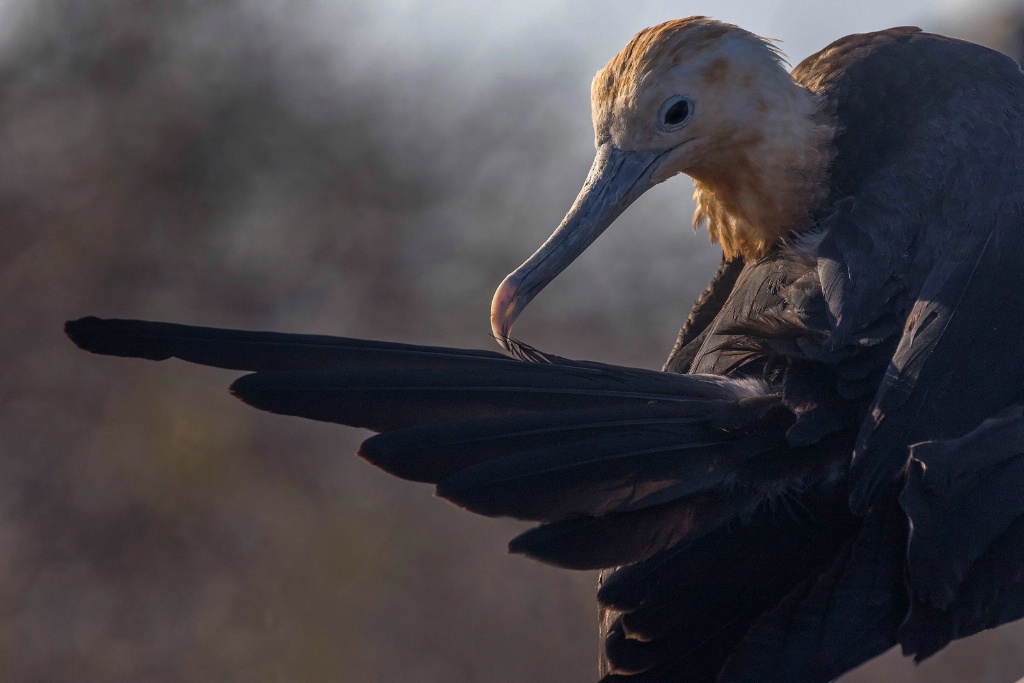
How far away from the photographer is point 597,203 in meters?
2.17

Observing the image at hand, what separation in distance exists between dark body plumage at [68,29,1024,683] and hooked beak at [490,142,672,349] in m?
0.37

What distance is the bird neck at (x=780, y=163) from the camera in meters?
2.14

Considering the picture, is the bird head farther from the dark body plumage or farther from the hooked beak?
the dark body plumage

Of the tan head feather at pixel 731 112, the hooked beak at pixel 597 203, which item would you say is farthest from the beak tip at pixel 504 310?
the tan head feather at pixel 731 112

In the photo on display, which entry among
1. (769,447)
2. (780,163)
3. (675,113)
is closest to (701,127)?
(675,113)

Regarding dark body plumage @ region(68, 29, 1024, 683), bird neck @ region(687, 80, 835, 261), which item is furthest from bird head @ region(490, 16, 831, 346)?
dark body plumage @ region(68, 29, 1024, 683)

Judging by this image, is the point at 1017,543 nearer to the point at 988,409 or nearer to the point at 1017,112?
the point at 988,409

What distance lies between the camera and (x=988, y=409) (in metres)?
1.70

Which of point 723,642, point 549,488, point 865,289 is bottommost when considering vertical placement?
point 723,642

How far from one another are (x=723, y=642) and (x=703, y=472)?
237mm

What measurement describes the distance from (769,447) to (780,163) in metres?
0.68

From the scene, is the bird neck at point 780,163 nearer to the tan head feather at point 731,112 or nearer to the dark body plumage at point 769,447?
the tan head feather at point 731,112

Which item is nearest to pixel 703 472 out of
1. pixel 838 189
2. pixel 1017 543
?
pixel 1017 543

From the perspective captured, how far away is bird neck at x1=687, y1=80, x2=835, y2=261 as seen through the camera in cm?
214
